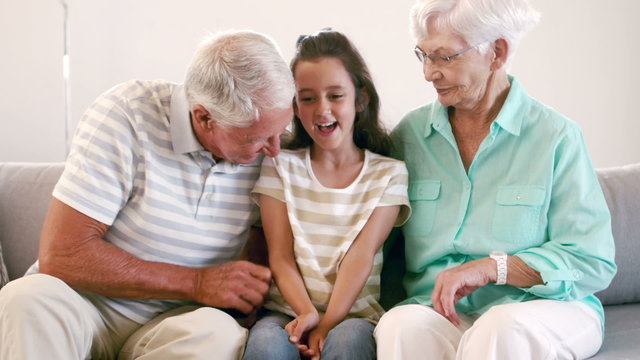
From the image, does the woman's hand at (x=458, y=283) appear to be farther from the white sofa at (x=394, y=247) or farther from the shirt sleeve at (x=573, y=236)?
the white sofa at (x=394, y=247)

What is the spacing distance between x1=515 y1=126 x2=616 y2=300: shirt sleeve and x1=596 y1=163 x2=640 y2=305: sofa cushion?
0.42 metres

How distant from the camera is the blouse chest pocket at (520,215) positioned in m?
1.74

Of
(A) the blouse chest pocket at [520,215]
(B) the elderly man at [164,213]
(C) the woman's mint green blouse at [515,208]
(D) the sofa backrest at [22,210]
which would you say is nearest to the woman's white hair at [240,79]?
(B) the elderly man at [164,213]

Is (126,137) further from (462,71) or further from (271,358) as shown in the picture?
(462,71)

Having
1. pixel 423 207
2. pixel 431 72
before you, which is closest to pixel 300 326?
pixel 423 207

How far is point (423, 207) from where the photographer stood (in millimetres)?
1887

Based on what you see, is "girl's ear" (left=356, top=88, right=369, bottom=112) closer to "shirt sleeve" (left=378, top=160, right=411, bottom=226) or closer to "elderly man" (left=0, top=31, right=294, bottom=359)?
"shirt sleeve" (left=378, top=160, right=411, bottom=226)

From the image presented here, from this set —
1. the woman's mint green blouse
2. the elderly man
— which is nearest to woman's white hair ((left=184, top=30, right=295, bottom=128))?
the elderly man

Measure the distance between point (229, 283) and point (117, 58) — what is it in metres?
1.80

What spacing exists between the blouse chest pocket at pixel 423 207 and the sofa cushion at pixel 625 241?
601 mm

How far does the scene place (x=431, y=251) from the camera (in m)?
1.85

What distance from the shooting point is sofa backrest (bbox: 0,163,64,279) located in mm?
2113

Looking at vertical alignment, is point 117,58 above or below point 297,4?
below

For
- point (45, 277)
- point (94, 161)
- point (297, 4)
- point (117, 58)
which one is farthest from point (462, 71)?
point (117, 58)
